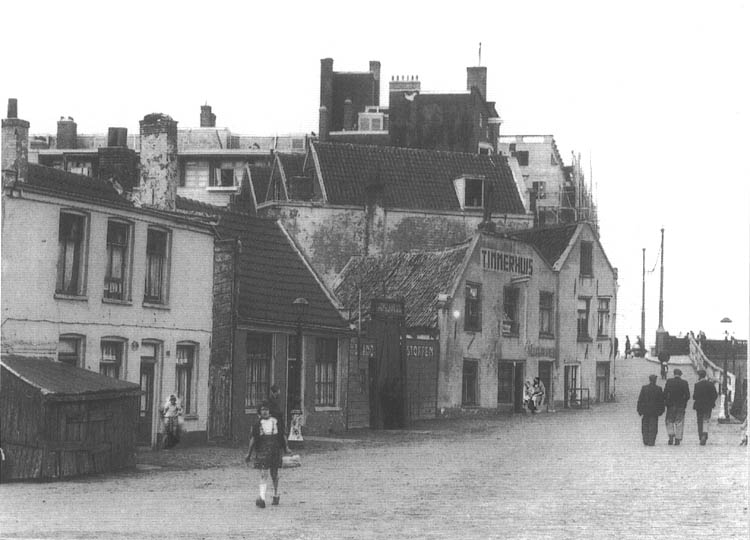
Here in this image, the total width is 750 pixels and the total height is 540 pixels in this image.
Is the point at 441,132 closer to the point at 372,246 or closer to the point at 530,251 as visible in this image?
the point at 372,246

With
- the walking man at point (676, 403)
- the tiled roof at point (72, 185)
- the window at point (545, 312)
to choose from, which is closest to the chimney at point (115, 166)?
the tiled roof at point (72, 185)

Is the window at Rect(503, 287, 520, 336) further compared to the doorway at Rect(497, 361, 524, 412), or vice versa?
the window at Rect(503, 287, 520, 336)

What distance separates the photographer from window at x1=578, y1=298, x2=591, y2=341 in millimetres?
52031

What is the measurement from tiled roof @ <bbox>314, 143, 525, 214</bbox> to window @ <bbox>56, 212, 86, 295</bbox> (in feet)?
100

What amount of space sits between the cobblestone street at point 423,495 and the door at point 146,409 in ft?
3.83

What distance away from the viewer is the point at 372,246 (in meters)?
54.6

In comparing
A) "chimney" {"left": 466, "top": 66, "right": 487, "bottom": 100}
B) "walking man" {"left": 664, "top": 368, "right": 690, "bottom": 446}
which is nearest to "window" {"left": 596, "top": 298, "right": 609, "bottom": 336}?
"walking man" {"left": 664, "top": 368, "right": 690, "bottom": 446}

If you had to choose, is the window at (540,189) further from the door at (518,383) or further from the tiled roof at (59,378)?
the tiled roof at (59,378)

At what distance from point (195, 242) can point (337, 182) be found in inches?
1096

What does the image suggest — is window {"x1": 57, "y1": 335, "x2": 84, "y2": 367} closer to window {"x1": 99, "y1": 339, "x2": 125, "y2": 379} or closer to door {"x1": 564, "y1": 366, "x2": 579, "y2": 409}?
window {"x1": 99, "y1": 339, "x2": 125, "y2": 379}

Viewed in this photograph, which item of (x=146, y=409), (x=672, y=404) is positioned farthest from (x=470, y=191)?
(x=146, y=409)

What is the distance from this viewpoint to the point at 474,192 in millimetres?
59125

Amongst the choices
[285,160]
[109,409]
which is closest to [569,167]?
[285,160]

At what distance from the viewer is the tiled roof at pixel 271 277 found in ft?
105
